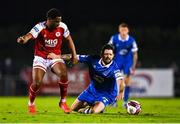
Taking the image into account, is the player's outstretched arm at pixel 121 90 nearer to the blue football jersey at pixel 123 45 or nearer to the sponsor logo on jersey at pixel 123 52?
the blue football jersey at pixel 123 45

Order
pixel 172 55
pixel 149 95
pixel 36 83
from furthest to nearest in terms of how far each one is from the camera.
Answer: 1. pixel 172 55
2. pixel 149 95
3. pixel 36 83

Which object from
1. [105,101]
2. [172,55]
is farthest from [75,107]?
[172,55]

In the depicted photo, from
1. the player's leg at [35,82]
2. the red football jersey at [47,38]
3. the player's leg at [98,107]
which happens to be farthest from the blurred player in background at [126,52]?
the player's leg at [35,82]

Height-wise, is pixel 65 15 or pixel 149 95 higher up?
pixel 65 15

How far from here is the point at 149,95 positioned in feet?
86.1

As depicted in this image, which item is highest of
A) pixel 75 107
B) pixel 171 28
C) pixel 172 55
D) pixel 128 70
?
pixel 171 28

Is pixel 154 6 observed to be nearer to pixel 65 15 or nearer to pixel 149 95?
pixel 65 15

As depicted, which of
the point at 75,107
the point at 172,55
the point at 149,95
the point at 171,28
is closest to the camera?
the point at 75,107

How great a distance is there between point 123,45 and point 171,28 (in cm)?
1975

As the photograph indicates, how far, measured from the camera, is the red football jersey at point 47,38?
1246cm

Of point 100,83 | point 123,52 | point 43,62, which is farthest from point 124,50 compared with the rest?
point 43,62

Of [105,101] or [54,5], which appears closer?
[105,101]

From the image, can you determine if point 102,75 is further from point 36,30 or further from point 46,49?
point 36,30

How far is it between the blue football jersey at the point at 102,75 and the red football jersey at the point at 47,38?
0.69m
